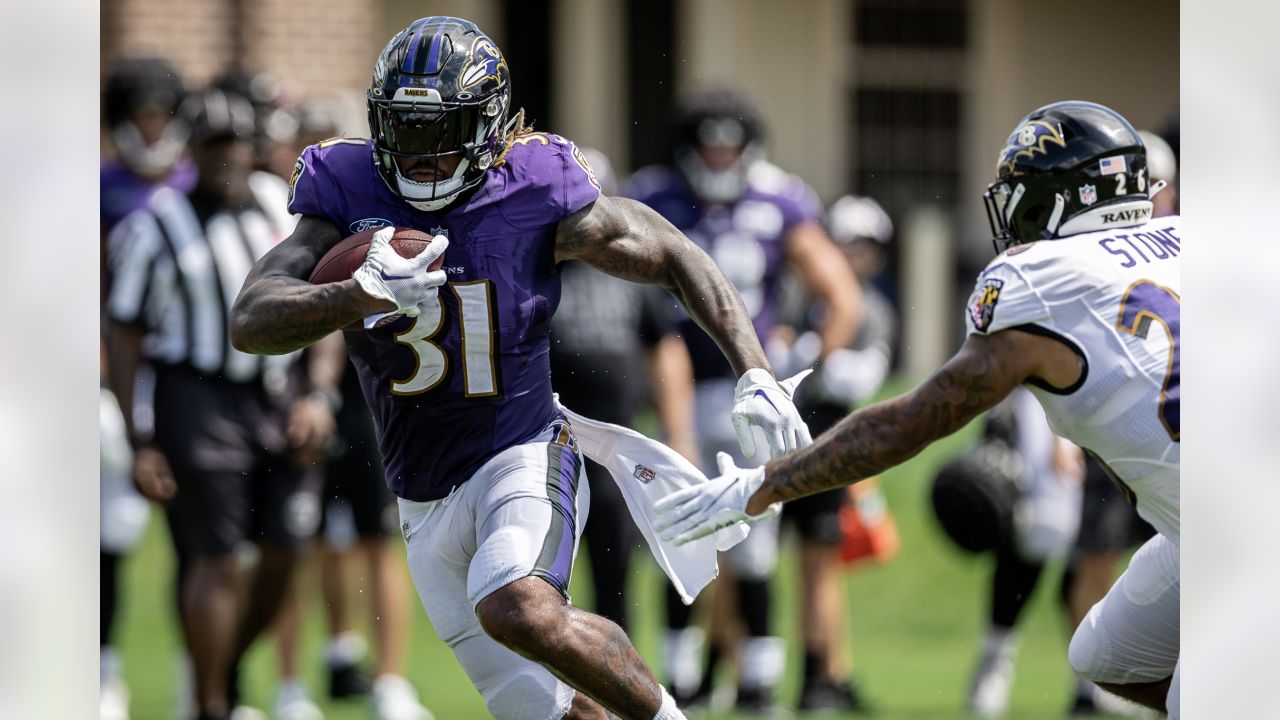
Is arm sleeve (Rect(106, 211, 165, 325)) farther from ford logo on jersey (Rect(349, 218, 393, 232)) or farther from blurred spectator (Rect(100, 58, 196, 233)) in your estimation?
ford logo on jersey (Rect(349, 218, 393, 232))

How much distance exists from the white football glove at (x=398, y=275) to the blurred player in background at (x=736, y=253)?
3.27 metres

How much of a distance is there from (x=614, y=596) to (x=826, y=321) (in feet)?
4.46

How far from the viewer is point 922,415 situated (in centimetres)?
389

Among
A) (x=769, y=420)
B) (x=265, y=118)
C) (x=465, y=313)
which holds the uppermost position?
(x=265, y=118)

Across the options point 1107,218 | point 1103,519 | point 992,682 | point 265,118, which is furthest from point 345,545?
point 1107,218

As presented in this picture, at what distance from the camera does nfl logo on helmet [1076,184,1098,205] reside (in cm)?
410

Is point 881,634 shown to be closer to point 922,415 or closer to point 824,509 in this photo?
point 824,509

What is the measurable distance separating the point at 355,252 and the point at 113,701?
353cm

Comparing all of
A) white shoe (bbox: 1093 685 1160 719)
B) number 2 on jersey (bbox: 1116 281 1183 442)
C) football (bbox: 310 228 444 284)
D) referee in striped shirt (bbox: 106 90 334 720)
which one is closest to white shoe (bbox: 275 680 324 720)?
referee in striped shirt (bbox: 106 90 334 720)

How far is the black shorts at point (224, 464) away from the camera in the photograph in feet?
21.3

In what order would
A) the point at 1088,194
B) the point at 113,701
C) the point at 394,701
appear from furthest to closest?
the point at 113,701 → the point at 394,701 → the point at 1088,194
